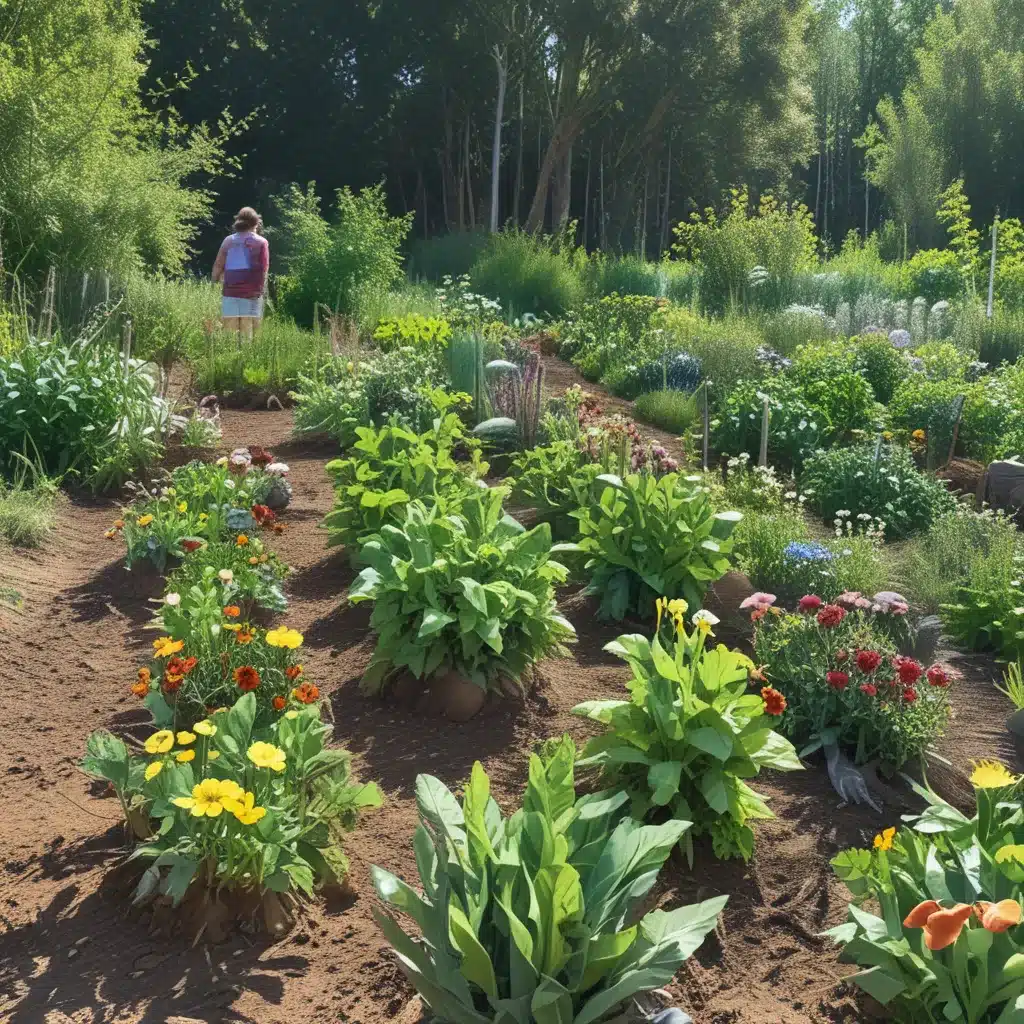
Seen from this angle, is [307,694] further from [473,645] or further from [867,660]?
[867,660]

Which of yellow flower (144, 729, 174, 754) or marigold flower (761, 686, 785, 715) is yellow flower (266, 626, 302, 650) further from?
marigold flower (761, 686, 785, 715)

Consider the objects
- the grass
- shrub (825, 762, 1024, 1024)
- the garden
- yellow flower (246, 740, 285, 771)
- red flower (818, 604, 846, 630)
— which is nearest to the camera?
shrub (825, 762, 1024, 1024)

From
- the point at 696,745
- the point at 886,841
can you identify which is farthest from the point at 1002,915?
the point at 696,745

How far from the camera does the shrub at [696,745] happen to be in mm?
3061

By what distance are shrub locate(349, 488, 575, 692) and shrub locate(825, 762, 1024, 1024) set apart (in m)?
1.55

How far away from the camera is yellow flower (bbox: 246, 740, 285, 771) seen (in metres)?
2.65

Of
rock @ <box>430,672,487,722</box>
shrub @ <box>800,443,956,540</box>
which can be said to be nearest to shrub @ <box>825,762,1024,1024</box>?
rock @ <box>430,672,487,722</box>

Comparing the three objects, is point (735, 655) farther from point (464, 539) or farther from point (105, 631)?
point (105, 631)

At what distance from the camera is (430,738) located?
12.6 ft

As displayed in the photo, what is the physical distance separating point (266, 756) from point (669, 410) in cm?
713

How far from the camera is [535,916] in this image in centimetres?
218

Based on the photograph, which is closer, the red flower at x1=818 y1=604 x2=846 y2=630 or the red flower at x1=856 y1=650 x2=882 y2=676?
the red flower at x1=856 y1=650 x2=882 y2=676

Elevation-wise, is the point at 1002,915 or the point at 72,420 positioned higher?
the point at 72,420

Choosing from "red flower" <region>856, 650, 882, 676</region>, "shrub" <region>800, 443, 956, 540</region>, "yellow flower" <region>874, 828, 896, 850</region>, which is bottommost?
"yellow flower" <region>874, 828, 896, 850</region>
